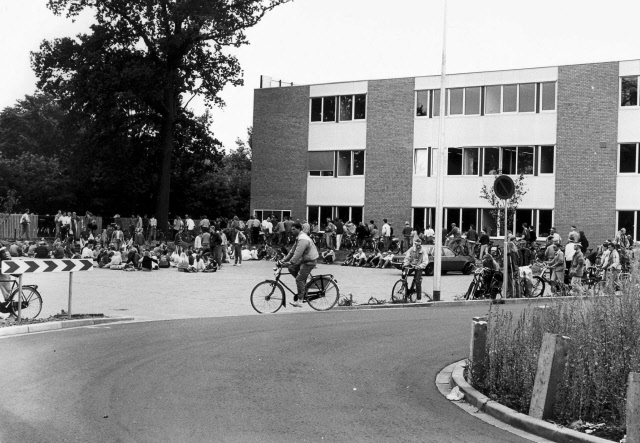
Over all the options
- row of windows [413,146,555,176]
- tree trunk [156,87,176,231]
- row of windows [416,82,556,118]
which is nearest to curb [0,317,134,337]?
row of windows [413,146,555,176]

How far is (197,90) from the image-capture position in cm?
5319

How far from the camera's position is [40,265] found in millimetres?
17016

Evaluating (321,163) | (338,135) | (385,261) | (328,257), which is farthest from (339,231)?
(338,135)

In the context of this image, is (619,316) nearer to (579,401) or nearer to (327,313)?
(579,401)

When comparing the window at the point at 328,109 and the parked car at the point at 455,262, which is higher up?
the window at the point at 328,109

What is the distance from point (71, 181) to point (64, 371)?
53341 millimetres

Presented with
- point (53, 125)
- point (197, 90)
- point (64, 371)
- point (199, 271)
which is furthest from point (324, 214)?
point (64, 371)

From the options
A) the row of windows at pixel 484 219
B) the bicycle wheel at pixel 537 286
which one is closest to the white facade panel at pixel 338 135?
the row of windows at pixel 484 219

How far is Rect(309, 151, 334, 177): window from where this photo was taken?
171 feet

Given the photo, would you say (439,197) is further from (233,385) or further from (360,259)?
(360,259)

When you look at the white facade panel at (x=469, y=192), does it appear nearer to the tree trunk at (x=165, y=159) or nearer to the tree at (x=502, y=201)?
the tree at (x=502, y=201)

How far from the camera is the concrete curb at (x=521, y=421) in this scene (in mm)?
7523

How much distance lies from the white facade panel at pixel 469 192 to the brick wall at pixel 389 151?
72cm

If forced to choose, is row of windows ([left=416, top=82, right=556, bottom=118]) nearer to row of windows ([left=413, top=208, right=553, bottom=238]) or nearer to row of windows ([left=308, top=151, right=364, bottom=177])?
row of windows ([left=308, top=151, right=364, bottom=177])
